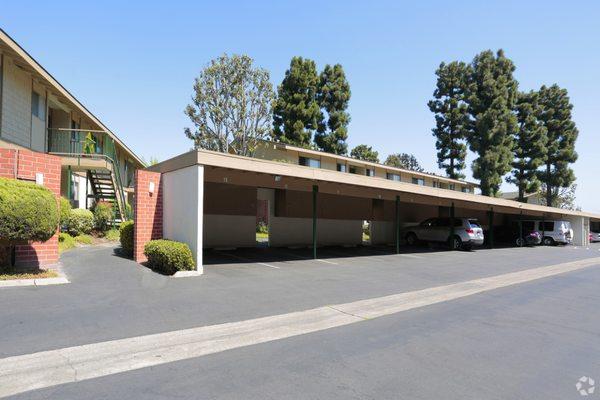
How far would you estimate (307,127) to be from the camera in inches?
1484

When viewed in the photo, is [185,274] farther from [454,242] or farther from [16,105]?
[454,242]

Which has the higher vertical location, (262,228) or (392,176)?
(392,176)

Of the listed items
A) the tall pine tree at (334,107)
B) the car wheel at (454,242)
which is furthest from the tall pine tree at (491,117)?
the car wheel at (454,242)

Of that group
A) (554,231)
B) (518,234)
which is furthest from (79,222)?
(554,231)

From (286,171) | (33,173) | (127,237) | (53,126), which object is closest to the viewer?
(33,173)

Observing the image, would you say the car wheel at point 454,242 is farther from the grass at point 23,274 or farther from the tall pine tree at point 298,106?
the grass at point 23,274

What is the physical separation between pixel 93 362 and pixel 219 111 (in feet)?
90.0

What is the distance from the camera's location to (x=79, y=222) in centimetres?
1539

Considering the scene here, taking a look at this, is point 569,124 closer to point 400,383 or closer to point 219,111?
point 219,111

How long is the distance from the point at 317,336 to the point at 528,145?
48289 mm

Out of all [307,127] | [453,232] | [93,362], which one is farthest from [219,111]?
[93,362]

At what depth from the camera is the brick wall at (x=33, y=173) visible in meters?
8.98

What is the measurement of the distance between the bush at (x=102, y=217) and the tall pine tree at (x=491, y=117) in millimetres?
36660

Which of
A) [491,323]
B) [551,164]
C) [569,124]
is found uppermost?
[569,124]
